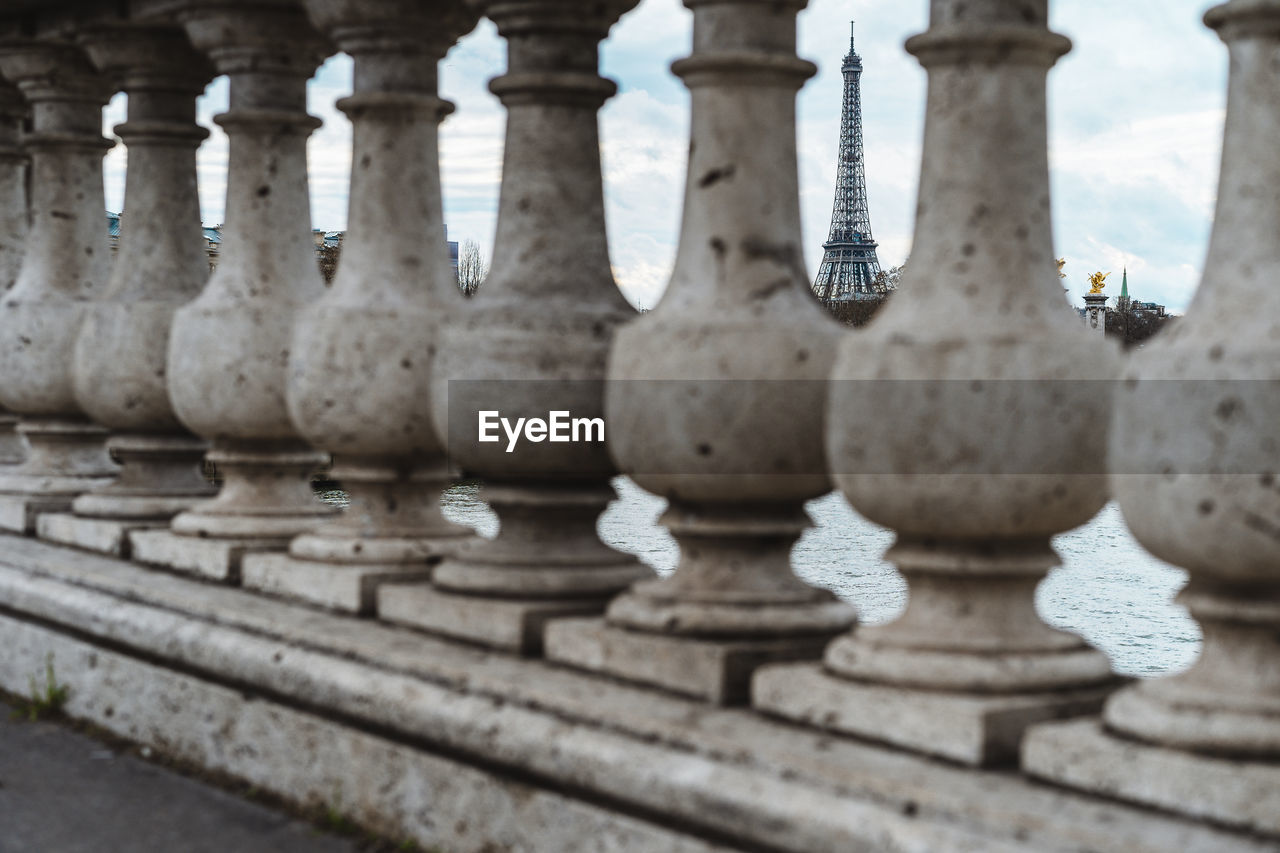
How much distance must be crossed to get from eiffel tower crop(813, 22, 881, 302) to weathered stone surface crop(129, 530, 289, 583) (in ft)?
337

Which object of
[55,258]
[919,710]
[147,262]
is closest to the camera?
[919,710]

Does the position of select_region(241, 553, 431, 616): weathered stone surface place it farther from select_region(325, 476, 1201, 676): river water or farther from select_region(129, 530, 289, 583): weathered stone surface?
select_region(325, 476, 1201, 676): river water

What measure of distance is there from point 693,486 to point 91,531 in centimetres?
337

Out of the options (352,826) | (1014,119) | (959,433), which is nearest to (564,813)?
(352,826)

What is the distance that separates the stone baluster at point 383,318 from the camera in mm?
5008

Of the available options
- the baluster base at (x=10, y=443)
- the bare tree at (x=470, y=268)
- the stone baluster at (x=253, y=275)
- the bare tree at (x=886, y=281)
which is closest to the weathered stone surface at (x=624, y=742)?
the stone baluster at (x=253, y=275)

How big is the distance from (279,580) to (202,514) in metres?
0.74

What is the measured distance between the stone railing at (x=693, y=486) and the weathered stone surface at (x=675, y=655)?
0.03 feet

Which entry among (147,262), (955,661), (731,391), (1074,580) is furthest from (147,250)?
(1074,580)

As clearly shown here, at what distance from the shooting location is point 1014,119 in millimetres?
3510

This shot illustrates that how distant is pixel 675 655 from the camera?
13.0 ft

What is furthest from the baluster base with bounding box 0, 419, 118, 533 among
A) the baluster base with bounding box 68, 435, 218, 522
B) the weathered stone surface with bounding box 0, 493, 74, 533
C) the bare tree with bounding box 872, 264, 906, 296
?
the bare tree with bounding box 872, 264, 906, 296

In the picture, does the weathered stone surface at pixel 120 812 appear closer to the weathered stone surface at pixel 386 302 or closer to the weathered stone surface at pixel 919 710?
the weathered stone surface at pixel 386 302

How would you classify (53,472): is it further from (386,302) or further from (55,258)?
(386,302)
